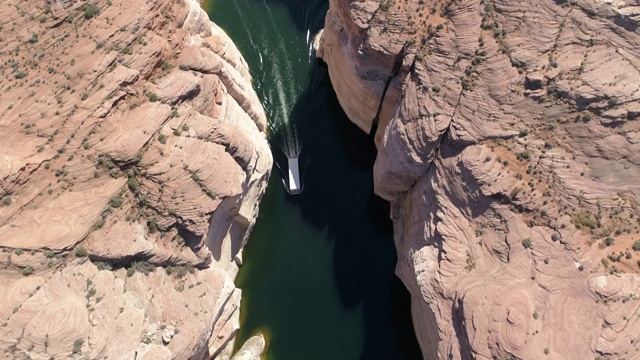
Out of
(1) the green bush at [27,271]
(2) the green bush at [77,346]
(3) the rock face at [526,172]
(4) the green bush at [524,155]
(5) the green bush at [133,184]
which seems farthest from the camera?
(4) the green bush at [524,155]

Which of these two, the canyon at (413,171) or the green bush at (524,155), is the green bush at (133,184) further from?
the green bush at (524,155)

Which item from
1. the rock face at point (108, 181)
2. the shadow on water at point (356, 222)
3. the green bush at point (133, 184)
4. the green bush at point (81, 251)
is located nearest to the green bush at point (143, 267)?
the rock face at point (108, 181)

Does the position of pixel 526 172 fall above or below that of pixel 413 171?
above

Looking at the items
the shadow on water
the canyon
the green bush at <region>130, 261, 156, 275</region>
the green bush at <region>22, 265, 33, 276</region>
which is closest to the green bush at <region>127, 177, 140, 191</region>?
the canyon

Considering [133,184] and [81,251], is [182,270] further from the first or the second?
[133,184]

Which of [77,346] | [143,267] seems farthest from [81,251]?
[77,346]

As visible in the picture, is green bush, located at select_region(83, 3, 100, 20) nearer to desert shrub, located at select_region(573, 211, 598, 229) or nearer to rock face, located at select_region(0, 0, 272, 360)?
rock face, located at select_region(0, 0, 272, 360)
